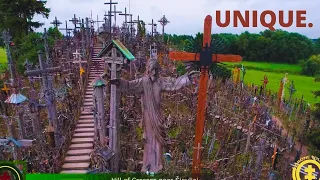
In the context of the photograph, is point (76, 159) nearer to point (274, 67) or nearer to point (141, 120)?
point (141, 120)

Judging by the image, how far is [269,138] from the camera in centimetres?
732

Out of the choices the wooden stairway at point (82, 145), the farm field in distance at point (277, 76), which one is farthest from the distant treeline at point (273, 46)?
the wooden stairway at point (82, 145)

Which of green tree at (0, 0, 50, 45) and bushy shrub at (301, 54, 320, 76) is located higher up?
green tree at (0, 0, 50, 45)

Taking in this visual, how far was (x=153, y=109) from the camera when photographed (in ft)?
13.6

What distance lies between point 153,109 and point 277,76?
12097mm

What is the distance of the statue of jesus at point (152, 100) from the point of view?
399 centimetres

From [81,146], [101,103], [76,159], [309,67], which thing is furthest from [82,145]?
[309,67]

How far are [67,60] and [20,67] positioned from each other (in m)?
1.44

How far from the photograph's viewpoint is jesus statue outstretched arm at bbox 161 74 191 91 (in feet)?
12.9

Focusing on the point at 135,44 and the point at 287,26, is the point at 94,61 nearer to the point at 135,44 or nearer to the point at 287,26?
the point at 135,44

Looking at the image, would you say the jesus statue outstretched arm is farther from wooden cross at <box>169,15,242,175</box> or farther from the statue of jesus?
wooden cross at <box>169,15,242,175</box>

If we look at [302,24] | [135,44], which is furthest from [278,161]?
[135,44]

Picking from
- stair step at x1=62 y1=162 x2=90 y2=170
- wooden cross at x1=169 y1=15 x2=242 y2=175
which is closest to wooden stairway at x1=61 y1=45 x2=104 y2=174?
stair step at x1=62 y1=162 x2=90 y2=170

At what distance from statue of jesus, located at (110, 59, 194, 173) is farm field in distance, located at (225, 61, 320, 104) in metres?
9.92
